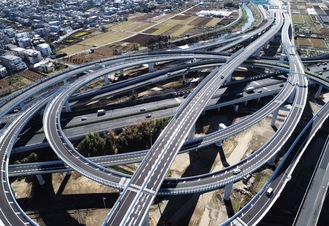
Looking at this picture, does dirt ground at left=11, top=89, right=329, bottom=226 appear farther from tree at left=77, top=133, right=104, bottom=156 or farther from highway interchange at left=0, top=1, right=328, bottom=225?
highway interchange at left=0, top=1, right=328, bottom=225

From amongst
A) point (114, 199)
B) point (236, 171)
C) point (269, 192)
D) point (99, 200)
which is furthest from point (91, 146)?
point (269, 192)

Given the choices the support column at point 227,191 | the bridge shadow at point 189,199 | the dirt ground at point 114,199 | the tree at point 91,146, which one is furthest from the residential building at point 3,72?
the support column at point 227,191

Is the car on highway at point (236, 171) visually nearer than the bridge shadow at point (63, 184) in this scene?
Yes

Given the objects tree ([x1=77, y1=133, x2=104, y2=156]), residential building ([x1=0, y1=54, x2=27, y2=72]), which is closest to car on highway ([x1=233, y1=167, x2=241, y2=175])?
tree ([x1=77, y1=133, x2=104, y2=156])

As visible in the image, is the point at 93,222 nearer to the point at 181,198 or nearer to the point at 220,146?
the point at 181,198

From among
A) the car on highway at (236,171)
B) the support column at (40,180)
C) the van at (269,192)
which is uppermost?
the car on highway at (236,171)

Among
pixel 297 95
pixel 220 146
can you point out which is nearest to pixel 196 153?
pixel 220 146

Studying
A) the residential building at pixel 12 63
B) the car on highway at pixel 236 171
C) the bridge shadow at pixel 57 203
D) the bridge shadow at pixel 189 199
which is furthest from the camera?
the residential building at pixel 12 63

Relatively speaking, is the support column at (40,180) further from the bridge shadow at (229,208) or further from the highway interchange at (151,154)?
the bridge shadow at (229,208)
